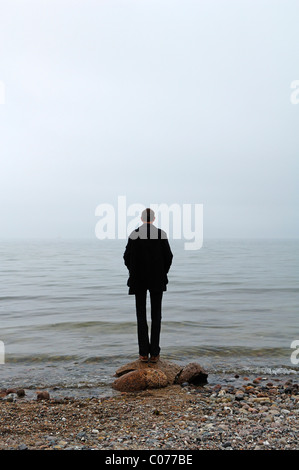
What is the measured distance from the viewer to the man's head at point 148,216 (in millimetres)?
8297

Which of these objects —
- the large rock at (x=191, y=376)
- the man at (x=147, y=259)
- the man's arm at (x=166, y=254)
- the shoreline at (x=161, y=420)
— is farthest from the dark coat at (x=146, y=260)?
the shoreline at (x=161, y=420)

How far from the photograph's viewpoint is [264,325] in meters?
15.5

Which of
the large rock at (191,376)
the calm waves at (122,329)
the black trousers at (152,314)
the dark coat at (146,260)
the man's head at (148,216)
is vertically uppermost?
the man's head at (148,216)

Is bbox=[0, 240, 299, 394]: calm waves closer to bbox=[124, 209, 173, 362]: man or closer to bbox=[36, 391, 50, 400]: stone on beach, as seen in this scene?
bbox=[36, 391, 50, 400]: stone on beach

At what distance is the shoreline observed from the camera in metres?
5.42

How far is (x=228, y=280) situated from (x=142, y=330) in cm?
2218

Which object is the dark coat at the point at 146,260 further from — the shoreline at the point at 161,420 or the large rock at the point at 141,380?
the shoreline at the point at 161,420

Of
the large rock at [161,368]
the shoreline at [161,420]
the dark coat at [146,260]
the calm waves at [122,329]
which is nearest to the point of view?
the shoreline at [161,420]

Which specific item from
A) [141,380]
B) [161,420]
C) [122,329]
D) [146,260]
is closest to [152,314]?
[146,260]

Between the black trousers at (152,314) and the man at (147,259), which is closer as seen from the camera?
the man at (147,259)

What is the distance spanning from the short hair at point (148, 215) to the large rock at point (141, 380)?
2749mm

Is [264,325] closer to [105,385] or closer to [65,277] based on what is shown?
Answer: [105,385]

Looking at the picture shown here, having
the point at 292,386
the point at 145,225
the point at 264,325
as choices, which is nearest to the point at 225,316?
the point at 264,325
